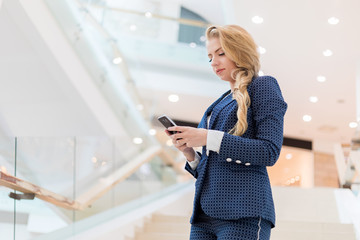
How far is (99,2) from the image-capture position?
323 inches

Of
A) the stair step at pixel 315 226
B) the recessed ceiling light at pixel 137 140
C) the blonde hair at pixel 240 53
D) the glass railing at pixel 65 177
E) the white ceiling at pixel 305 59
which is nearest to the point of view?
the blonde hair at pixel 240 53

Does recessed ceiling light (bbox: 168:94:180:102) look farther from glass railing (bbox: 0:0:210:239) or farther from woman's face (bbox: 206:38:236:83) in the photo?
woman's face (bbox: 206:38:236:83)

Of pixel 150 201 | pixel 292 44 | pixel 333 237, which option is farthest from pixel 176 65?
pixel 333 237

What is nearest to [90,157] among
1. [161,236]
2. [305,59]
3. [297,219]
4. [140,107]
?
[161,236]

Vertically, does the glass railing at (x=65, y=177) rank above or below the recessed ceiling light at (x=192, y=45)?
below

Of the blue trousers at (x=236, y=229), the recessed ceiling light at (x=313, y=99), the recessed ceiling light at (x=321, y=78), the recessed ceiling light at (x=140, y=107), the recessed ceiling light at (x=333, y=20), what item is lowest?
the blue trousers at (x=236, y=229)

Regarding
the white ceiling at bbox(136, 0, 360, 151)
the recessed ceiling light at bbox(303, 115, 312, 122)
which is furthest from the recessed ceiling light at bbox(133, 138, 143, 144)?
the recessed ceiling light at bbox(303, 115, 312, 122)

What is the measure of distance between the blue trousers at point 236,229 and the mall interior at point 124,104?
4.37 feet

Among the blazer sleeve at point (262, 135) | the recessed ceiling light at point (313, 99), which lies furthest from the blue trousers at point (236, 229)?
the recessed ceiling light at point (313, 99)

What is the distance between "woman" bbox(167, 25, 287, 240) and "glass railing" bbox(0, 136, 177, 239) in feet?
4.30

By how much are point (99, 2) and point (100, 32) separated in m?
1.15

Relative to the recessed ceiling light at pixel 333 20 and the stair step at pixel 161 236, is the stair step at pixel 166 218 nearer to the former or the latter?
the stair step at pixel 161 236

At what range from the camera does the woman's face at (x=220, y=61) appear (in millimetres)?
1695

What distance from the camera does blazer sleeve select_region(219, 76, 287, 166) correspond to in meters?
1.49
